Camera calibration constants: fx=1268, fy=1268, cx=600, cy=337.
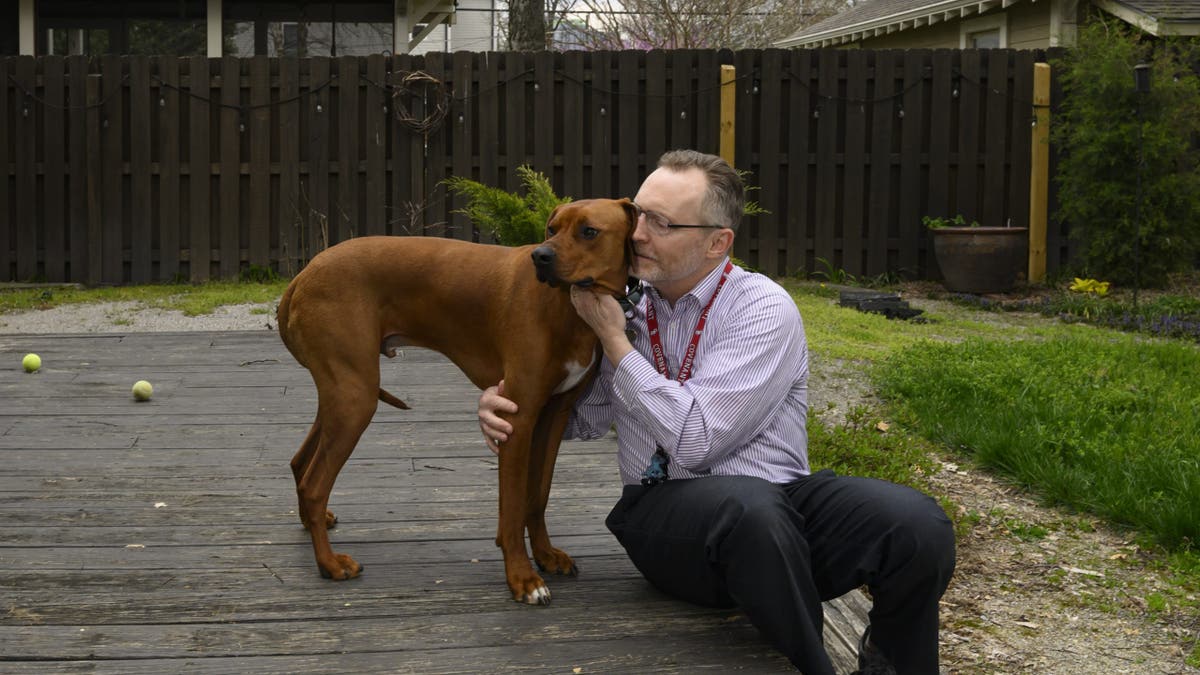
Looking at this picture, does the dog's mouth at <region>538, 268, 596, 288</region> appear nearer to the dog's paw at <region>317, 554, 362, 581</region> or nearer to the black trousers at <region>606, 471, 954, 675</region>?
the black trousers at <region>606, 471, 954, 675</region>

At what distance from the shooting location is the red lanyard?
322 cm

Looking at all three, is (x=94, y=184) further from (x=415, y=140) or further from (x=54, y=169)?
(x=415, y=140)

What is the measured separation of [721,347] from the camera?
310 centimetres

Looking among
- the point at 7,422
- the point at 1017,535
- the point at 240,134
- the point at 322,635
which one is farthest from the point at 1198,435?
the point at 240,134

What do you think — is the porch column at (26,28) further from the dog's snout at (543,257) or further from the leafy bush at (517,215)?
the dog's snout at (543,257)

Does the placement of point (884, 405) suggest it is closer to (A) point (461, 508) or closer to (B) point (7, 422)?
(A) point (461, 508)

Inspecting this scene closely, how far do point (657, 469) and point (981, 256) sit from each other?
889 cm

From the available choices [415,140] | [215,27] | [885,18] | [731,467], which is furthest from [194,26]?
[731,467]

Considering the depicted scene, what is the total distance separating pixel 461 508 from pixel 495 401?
1057 millimetres

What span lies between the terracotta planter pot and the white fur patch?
28.8 ft

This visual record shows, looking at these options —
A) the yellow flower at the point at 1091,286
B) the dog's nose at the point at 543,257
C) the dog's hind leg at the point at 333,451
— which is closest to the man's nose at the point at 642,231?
the dog's nose at the point at 543,257

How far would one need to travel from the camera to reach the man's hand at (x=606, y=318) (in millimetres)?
3023

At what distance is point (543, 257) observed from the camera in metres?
2.87

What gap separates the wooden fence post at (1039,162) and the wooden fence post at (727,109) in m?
2.84
